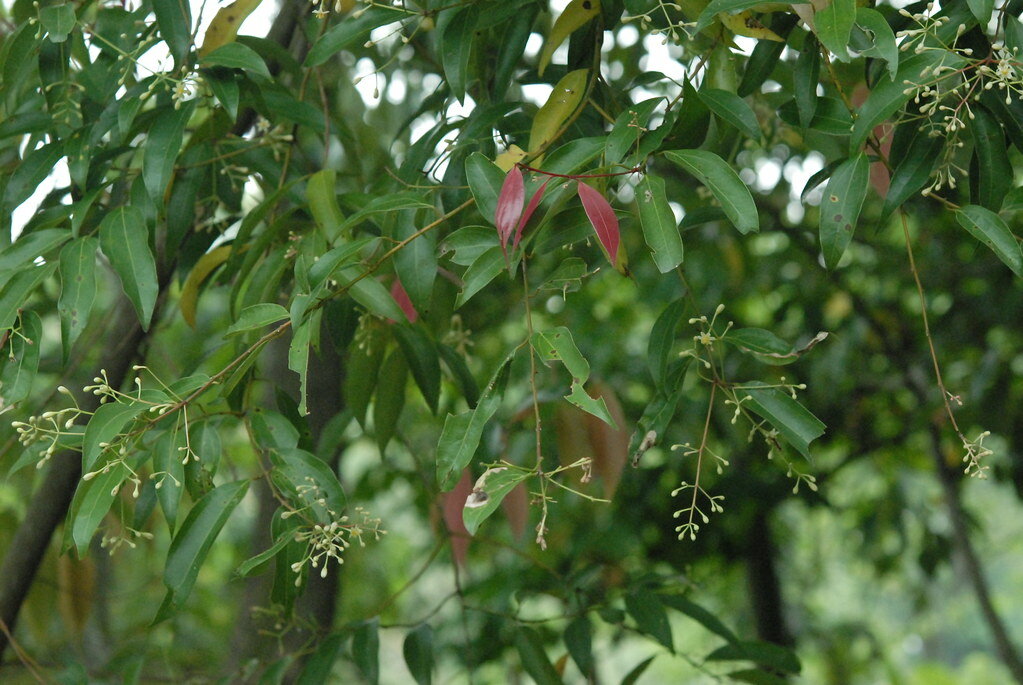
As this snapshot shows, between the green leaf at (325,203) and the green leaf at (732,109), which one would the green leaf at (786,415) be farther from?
the green leaf at (325,203)

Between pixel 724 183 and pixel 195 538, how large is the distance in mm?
455

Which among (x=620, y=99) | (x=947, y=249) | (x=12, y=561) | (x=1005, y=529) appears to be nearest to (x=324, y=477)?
(x=620, y=99)

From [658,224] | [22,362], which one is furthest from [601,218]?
[22,362]

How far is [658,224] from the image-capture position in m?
0.69

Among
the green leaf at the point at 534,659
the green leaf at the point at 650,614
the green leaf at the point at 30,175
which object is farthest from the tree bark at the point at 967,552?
the green leaf at the point at 30,175

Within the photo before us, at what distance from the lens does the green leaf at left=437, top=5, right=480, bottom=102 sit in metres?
0.85

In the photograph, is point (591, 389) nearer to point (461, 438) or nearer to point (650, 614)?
point (650, 614)

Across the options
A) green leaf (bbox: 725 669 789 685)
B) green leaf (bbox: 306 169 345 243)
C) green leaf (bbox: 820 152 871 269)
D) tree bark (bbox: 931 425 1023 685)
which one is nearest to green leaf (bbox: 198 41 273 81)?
green leaf (bbox: 306 169 345 243)

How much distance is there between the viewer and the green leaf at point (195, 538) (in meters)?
0.73

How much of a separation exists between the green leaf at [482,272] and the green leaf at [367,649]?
517 mm

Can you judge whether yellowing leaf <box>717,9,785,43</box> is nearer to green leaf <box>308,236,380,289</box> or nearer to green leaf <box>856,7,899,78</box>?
green leaf <box>856,7,899,78</box>

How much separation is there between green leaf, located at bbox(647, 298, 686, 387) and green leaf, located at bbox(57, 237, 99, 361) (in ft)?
1.47

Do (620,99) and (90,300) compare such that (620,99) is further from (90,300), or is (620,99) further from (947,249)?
(947,249)

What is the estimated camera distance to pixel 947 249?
6.46 ft
